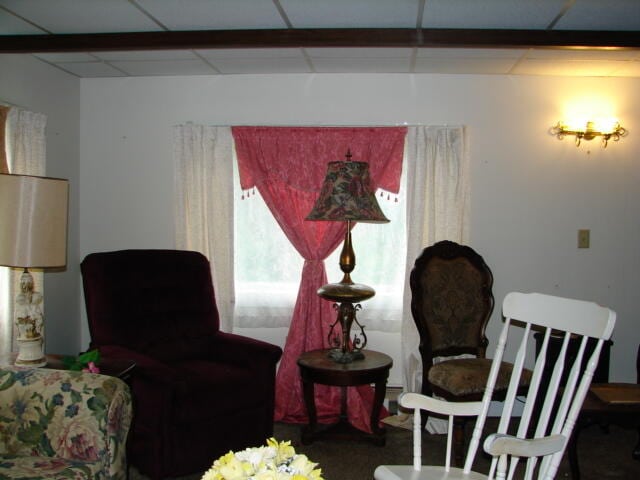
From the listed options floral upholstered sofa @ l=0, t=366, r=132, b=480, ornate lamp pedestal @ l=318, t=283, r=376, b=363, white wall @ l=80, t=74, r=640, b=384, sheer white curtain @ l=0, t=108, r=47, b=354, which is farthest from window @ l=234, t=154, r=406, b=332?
floral upholstered sofa @ l=0, t=366, r=132, b=480

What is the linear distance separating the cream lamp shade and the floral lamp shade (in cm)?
132

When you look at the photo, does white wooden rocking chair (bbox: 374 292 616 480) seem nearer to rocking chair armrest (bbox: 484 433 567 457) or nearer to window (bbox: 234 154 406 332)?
rocking chair armrest (bbox: 484 433 567 457)

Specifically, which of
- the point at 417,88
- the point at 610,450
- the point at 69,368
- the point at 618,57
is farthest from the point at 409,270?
the point at 69,368

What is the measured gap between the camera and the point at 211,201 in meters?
3.76

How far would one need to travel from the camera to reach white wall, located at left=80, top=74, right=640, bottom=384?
3648 millimetres

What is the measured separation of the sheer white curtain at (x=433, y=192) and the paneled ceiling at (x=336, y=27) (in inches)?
23.1

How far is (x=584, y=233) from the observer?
3.66 meters

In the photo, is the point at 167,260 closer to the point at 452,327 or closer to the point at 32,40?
the point at 32,40

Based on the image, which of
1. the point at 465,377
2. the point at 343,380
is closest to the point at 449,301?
the point at 465,377

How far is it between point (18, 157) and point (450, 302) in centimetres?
277

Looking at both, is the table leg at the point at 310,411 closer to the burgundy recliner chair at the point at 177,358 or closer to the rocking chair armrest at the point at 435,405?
the burgundy recliner chair at the point at 177,358

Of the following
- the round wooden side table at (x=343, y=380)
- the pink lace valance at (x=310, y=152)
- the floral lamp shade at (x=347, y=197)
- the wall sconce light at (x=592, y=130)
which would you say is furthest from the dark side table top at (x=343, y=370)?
the wall sconce light at (x=592, y=130)

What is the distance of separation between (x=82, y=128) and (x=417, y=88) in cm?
241

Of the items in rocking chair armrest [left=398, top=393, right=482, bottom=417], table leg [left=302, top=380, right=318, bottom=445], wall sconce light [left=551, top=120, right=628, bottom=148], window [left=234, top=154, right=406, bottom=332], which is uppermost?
wall sconce light [left=551, top=120, right=628, bottom=148]
